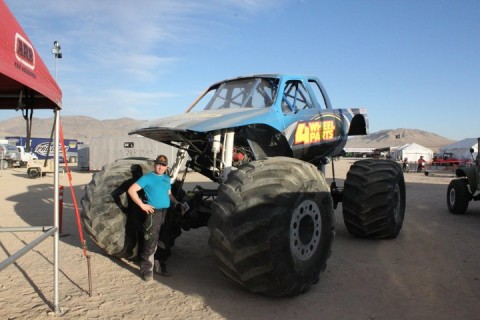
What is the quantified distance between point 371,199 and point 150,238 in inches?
137

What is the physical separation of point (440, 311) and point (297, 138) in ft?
9.34

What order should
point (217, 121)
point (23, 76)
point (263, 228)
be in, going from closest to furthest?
point (23, 76), point (263, 228), point (217, 121)

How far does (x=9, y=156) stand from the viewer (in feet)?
112

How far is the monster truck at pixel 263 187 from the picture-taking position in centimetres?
394

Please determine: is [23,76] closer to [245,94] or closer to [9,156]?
[245,94]

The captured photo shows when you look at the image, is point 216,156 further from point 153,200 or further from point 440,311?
point 440,311

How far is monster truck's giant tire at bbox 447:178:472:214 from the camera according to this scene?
1059 cm

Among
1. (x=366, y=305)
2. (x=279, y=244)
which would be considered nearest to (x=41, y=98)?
(x=279, y=244)

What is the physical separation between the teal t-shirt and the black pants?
10 cm

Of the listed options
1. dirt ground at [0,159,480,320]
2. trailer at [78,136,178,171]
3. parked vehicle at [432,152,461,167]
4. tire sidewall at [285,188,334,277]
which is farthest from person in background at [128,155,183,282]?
parked vehicle at [432,152,461,167]

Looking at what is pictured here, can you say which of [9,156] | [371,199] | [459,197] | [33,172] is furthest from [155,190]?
[9,156]

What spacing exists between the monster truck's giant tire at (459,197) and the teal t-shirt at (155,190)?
860 cm

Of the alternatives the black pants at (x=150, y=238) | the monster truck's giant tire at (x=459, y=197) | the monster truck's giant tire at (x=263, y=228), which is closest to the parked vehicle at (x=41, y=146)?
the monster truck's giant tire at (x=459, y=197)

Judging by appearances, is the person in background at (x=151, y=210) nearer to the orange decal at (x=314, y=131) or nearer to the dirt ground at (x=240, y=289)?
the dirt ground at (x=240, y=289)
